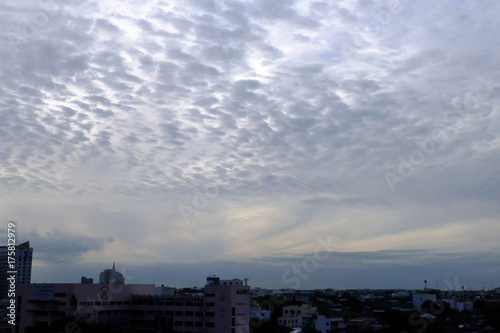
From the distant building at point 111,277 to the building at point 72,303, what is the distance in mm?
3973

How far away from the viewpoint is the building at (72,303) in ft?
140

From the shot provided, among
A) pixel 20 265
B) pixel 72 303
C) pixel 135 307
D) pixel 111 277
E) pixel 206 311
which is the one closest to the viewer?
pixel 206 311

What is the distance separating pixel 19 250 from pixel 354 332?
68.6 metres

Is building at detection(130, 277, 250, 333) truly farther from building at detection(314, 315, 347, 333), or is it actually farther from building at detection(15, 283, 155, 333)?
building at detection(314, 315, 347, 333)

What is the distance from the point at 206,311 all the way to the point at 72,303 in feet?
42.7

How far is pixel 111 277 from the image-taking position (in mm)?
50875

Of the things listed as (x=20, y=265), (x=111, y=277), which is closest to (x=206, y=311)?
(x=111, y=277)

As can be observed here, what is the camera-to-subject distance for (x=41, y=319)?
44.2 metres

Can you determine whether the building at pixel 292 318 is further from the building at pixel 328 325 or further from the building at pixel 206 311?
the building at pixel 206 311

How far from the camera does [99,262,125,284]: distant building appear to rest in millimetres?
50000

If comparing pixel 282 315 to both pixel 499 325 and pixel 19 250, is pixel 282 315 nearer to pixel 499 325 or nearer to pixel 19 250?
pixel 499 325

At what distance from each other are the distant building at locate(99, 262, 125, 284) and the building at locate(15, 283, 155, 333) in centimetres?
397

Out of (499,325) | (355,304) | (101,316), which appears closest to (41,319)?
(101,316)

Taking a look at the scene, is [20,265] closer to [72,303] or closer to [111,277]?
[111,277]
